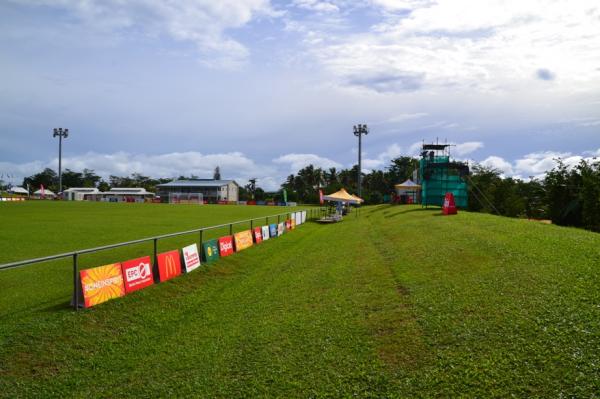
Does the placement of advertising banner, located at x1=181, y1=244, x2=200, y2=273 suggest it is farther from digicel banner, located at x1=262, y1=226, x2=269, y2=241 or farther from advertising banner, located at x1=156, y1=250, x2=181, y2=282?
digicel banner, located at x1=262, y1=226, x2=269, y2=241

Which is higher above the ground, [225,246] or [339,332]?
[225,246]

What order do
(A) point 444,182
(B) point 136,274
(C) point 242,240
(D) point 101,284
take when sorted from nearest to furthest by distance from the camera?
(D) point 101,284 → (B) point 136,274 → (C) point 242,240 → (A) point 444,182

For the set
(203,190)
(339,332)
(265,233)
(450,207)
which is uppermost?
(203,190)

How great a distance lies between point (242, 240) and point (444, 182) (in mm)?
23974

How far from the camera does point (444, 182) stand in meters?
38.5

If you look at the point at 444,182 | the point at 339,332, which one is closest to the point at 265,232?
the point at 339,332

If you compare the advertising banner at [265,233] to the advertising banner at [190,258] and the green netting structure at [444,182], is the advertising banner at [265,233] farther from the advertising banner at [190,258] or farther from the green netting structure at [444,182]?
the green netting structure at [444,182]

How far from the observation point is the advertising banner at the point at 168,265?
12344 millimetres

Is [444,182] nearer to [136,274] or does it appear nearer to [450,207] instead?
[450,207]

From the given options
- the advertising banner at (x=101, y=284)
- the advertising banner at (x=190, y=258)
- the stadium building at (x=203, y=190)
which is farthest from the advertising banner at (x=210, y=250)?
the stadium building at (x=203, y=190)

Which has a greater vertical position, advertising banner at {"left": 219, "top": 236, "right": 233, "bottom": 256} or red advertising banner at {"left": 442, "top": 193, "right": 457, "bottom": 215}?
red advertising banner at {"left": 442, "top": 193, "right": 457, "bottom": 215}

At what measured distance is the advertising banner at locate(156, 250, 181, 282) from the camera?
1234 centimetres

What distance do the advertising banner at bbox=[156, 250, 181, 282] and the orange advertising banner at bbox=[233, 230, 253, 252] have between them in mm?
5740

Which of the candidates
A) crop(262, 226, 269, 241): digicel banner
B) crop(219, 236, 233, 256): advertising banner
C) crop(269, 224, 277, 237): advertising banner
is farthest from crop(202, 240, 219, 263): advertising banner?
crop(269, 224, 277, 237): advertising banner
